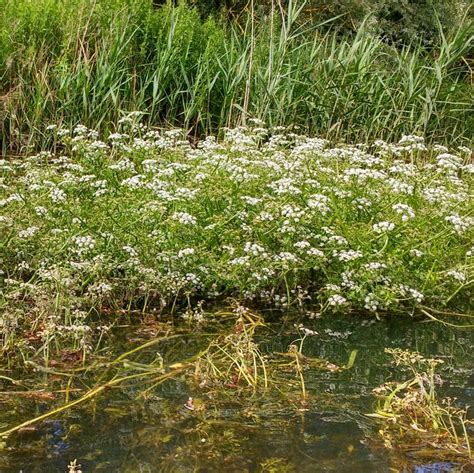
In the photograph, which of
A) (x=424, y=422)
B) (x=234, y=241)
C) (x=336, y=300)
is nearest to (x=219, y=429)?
(x=424, y=422)

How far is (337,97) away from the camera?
709 cm

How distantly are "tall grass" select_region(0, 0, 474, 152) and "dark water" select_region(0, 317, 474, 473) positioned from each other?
11.9 ft

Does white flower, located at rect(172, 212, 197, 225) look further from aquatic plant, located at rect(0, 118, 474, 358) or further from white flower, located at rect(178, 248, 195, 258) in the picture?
white flower, located at rect(178, 248, 195, 258)

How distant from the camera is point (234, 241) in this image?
4379mm

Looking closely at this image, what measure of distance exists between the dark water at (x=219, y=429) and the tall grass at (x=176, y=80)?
3616 millimetres

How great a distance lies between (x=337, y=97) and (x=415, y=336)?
3.46 m

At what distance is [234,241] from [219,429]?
1645mm

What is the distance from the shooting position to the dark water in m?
2.64

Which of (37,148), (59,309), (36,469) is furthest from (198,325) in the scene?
(37,148)

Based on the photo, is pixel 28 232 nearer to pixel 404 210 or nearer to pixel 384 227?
pixel 384 227

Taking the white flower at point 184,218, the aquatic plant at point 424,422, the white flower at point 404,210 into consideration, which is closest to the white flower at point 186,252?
the white flower at point 184,218

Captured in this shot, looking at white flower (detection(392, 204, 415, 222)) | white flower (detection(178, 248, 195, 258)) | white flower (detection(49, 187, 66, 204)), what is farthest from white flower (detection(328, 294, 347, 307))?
white flower (detection(49, 187, 66, 204))

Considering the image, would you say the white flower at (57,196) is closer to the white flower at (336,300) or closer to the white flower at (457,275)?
the white flower at (336,300)

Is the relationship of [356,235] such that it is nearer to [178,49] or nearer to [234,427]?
[234,427]
